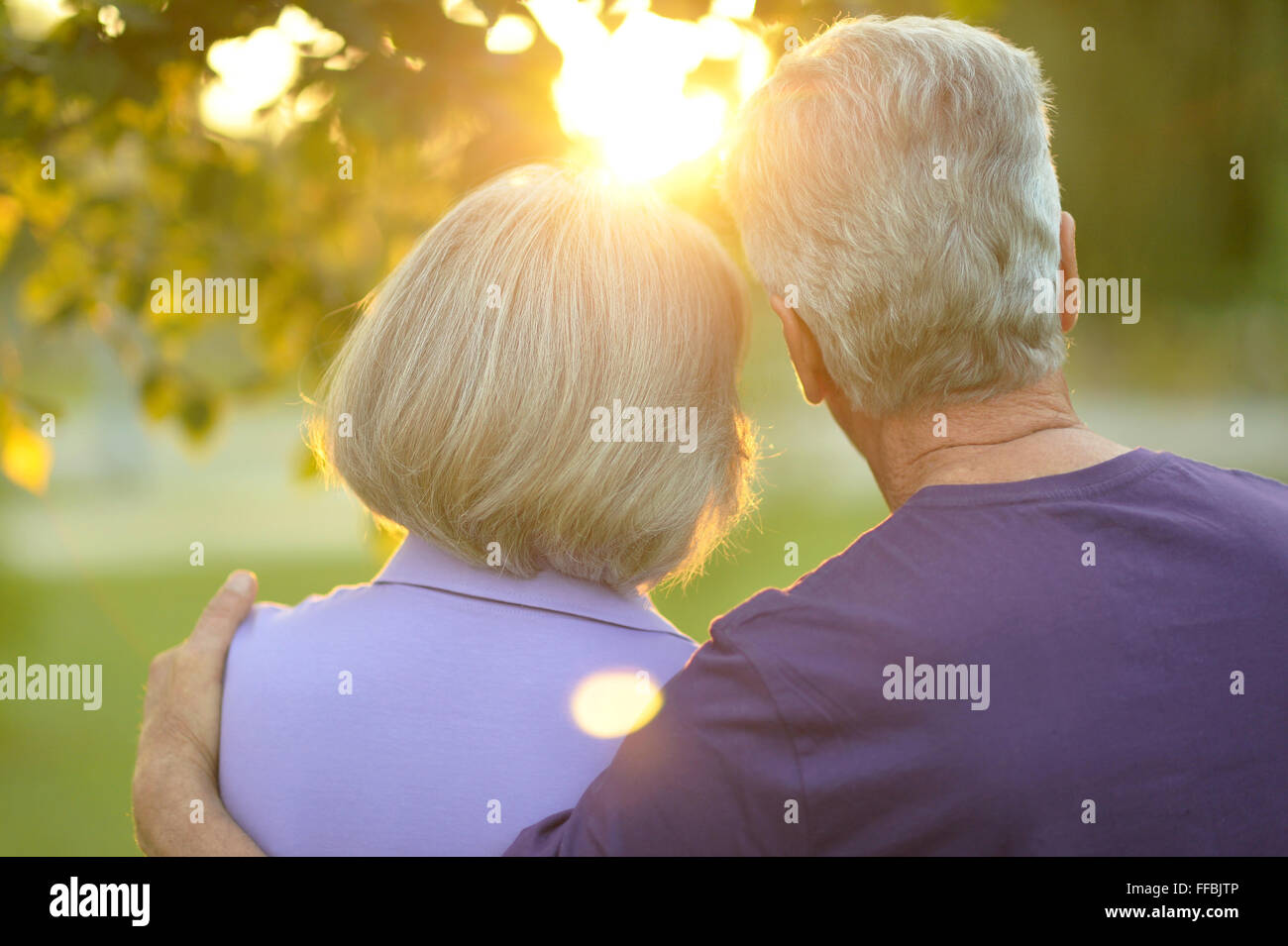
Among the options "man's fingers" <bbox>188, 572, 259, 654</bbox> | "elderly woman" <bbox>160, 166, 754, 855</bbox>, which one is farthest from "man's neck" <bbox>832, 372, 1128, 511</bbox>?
"man's fingers" <bbox>188, 572, 259, 654</bbox>

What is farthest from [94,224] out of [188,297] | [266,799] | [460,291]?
[266,799]

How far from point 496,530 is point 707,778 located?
47 cm

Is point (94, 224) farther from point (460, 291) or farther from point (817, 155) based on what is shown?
point (817, 155)

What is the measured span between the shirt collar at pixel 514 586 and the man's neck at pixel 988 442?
41 cm

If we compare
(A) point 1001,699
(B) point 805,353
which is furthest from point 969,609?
(B) point 805,353

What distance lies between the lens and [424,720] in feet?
4.57

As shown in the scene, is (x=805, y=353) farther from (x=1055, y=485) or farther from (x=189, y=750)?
(x=189, y=750)

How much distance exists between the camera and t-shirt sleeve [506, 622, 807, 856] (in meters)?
1.18

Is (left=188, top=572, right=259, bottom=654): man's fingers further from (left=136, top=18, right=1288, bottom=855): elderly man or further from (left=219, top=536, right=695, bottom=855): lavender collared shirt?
(left=136, top=18, right=1288, bottom=855): elderly man

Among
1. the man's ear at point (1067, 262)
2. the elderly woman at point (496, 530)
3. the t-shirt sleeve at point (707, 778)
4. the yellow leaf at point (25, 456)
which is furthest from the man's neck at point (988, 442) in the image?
the yellow leaf at point (25, 456)

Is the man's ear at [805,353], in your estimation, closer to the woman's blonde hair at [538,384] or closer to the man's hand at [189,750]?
the woman's blonde hair at [538,384]

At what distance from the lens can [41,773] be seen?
6.12 meters

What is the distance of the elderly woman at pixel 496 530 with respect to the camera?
1.39 metres

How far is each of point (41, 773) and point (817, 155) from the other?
630cm
